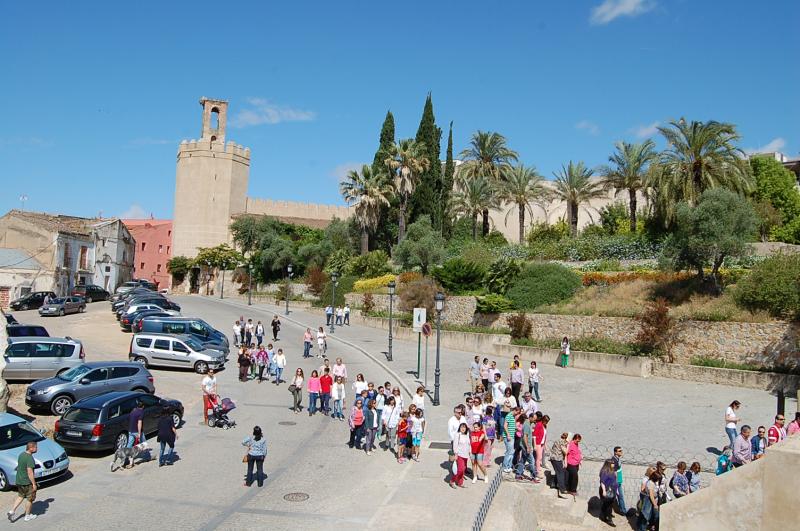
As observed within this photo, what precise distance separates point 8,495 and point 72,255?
4611 cm

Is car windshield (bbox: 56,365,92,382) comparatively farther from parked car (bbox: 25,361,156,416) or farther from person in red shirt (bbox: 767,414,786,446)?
person in red shirt (bbox: 767,414,786,446)

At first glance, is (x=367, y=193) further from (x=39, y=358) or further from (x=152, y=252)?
(x=152, y=252)

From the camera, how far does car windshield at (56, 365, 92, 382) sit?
18.7m

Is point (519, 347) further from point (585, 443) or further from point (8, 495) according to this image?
point (8, 495)

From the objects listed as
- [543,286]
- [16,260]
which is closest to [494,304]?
[543,286]

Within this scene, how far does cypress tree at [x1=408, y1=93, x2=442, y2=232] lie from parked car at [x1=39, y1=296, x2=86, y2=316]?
25656 millimetres

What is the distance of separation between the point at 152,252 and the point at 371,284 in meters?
51.6

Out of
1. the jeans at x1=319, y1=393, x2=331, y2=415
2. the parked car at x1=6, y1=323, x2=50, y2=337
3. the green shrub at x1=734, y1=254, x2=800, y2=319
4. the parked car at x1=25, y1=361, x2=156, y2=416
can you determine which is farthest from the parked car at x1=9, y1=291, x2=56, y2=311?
the green shrub at x1=734, y1=254, x2=800, y2=319

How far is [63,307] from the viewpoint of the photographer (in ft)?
130

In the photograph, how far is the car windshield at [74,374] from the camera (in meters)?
18.7

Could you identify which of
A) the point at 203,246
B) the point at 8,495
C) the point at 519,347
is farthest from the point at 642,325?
the point at 203,246

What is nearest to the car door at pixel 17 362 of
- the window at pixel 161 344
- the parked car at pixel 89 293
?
the window at pixel 161 344

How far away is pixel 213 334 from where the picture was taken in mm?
29812

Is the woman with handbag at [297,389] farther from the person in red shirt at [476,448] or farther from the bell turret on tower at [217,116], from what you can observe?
the bell turret on tower at [217,116]
